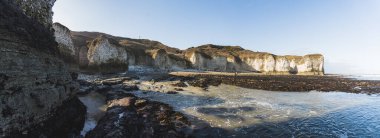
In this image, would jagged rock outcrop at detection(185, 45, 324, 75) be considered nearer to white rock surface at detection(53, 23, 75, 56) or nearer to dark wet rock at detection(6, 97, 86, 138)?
white rock surface at detection(53, 23, 75, 56)

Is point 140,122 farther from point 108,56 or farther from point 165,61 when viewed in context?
point 165,61

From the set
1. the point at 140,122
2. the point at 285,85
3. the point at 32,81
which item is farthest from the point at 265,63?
the point at 32,81

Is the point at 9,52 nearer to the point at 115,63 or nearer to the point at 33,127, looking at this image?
the point at 33,127

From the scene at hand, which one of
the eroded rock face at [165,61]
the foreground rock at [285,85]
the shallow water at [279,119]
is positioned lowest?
the shallow water at [279,119]

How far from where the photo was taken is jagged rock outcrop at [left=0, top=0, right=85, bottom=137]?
9250mm

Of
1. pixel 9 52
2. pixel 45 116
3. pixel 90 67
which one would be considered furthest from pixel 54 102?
pixel 90 67

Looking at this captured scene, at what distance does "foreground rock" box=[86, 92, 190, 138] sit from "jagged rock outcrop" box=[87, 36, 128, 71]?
40.3m

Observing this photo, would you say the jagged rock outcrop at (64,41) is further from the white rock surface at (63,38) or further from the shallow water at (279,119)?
the shallow water at (279,119)

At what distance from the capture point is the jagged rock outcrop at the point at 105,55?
186ft

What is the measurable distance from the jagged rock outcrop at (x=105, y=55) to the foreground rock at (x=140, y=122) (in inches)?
1586

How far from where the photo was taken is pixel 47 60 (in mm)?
13164

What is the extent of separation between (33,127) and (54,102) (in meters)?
2.54

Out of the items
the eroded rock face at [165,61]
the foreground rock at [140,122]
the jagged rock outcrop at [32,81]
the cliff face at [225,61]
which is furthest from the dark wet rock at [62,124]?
the eroded rock face at [165,61]

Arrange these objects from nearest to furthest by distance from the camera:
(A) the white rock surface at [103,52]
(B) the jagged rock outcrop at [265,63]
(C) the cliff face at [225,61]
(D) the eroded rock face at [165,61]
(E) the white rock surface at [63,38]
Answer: (E) the white rock surface at [63,38]
(A) the white rock surface at [103,52]
(D) the eroded rock face at [165,61]
(C) the cliff face at [225,61]
(B) the jagged rock outcrop at [265,63]
